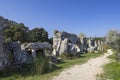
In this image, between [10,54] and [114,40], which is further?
[114,40]

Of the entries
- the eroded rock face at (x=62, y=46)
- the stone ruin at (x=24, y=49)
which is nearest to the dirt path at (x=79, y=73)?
the stone ruin at (x=24, y=49)

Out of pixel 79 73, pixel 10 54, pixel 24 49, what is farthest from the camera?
pixel 24 49

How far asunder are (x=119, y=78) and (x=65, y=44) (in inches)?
1023

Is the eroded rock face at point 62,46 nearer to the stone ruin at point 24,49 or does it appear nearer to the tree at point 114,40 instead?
the stone ruin at point 24,49

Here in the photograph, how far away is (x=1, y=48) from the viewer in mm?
16672

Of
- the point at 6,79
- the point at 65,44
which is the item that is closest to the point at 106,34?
the point at 65,44

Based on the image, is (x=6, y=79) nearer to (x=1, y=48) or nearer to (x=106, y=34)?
(x=1, y=48)

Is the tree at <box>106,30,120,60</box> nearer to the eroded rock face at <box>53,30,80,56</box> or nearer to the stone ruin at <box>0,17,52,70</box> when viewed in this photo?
the stone ruin at <box>0,17,52,70</box>

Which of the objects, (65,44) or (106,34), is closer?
(106,34)

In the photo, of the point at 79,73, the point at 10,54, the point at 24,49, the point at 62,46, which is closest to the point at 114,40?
the point at 79,73

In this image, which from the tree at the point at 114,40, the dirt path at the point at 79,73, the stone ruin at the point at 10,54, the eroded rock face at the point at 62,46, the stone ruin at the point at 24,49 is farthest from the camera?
the eroded rock face at the point at 62,46

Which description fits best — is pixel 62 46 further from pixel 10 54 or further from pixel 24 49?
pixel 10 54

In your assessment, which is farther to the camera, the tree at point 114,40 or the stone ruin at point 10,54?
the tree at point 114,40

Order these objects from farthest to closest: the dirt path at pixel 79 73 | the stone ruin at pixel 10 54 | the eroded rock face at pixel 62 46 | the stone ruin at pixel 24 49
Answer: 1. the eroded rock face at pixel 62 46
2. the stone ruin at pixel 24 49
3. the stone ruin at pixel 10 54
4. the dirt path at pixel 79 73
